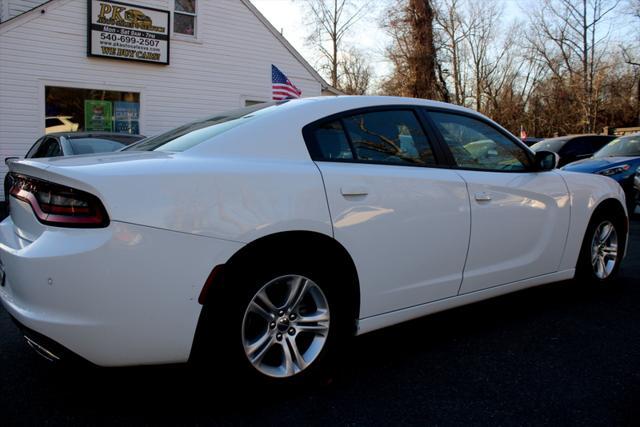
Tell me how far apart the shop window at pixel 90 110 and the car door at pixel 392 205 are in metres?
10.4

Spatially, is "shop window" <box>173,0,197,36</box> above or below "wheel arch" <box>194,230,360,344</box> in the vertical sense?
above

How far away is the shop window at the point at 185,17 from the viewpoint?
1277 cm

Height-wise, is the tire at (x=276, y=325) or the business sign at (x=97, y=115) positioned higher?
the business sign at (x=97, y=115)

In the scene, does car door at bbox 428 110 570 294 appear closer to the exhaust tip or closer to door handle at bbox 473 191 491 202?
door handle at bbox 473 191 491 202

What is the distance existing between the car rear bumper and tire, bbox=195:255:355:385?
0.13 m

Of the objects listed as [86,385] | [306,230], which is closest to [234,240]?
[306,230]

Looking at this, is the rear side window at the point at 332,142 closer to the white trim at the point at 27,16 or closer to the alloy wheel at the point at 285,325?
the alloy wheel at the point at 285,325

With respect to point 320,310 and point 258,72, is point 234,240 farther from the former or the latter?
point 258,72

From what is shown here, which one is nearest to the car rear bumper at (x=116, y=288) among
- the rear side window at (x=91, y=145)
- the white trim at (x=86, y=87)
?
the rear side window at (x=91, y=145)

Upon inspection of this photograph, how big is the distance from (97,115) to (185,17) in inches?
133

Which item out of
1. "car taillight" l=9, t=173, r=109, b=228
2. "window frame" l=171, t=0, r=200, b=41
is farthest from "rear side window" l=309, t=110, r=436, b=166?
"window frame" l=171, t=0, r=200, b=41

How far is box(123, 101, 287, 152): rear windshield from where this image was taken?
2.61m

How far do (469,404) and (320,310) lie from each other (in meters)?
0.82

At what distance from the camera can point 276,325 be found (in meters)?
2.39
